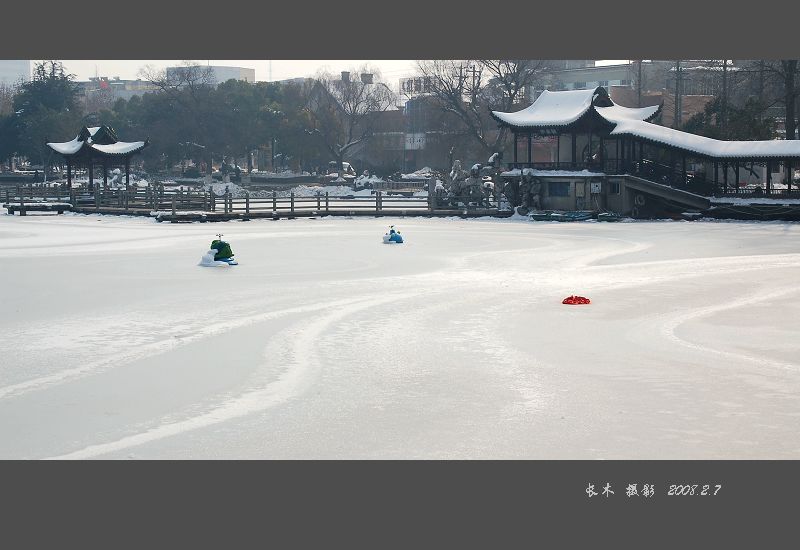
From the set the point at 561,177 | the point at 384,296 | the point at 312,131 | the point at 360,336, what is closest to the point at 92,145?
the point at 561,177

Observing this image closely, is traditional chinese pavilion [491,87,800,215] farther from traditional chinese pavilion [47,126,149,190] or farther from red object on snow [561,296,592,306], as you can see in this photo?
red object on snow [561,296,592,306]

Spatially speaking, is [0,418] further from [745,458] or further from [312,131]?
[312,131]

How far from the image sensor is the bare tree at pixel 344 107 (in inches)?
3465

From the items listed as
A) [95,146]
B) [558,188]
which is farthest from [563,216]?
[95,146]

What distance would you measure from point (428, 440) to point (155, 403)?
3.19 metres

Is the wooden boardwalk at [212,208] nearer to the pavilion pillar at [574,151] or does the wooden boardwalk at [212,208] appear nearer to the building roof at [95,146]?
the building roof at [95,146]

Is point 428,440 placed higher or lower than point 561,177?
lower

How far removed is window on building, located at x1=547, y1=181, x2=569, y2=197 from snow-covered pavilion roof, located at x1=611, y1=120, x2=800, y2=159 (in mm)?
3229

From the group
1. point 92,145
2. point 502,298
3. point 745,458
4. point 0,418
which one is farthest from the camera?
point 92,145

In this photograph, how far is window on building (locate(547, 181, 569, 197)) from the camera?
4709 centimetres

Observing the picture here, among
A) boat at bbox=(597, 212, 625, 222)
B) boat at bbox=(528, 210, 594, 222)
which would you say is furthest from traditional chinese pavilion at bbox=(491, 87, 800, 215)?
boat at bbox=(597, 212, 625, 222)

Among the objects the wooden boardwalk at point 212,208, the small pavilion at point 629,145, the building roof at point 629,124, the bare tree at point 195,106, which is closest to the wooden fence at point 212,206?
the wooden boardwalk at point 212,208

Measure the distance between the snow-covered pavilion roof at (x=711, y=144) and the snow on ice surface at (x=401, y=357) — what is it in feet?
64.5

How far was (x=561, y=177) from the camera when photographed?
A: 46.9 metres
